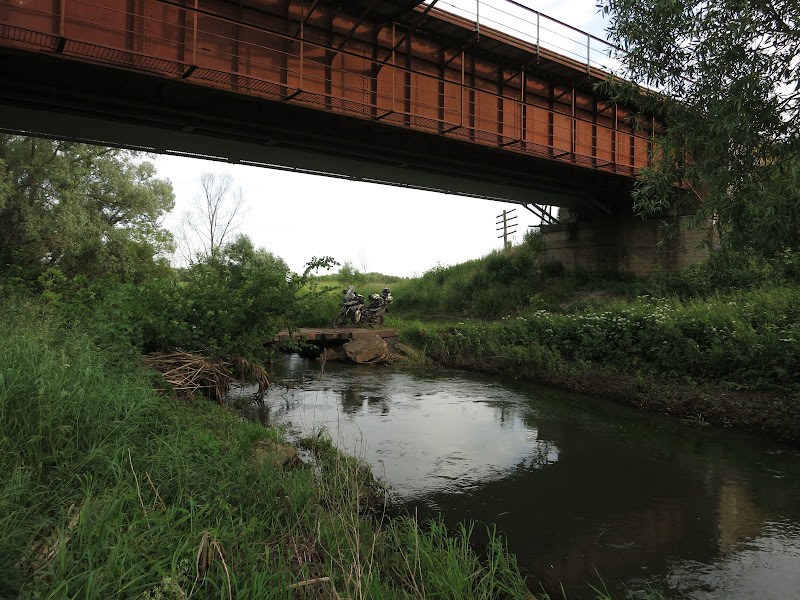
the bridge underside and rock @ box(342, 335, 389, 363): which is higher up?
the bridge underside

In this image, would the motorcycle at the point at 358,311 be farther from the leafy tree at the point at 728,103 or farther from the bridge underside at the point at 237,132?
the leafy tree at the point at 728,103

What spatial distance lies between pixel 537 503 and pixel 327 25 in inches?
495

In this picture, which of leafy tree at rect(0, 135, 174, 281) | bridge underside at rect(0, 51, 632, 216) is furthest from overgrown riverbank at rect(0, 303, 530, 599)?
leafy tree at rect(0, 135, 174, 281)

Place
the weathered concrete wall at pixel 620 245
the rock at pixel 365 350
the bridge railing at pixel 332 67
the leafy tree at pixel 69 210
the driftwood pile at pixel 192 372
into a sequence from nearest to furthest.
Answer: the driftwood pile at pixel 192 372 → the bridge railing at pixel 332 67 → the rock at pixel 365 350 → the leafy tree at pixel 69 210 → the weathered concrete wall at pixel 620 245

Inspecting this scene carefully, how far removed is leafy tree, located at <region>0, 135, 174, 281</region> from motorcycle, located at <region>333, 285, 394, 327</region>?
22.2ft

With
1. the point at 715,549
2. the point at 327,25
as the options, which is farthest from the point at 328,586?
the point at 327,25

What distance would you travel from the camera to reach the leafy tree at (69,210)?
1769 centimetres

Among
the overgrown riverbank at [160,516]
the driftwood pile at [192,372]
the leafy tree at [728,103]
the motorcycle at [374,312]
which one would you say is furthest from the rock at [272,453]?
the motorcycle at [374,312]

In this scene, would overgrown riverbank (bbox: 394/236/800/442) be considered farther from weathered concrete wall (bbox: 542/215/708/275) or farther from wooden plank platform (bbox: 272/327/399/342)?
weathered concrete wall (bbox: 542/215/708/275)

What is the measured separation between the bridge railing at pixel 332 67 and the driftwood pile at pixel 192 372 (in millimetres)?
5777

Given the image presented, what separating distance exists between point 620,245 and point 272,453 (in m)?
20.9

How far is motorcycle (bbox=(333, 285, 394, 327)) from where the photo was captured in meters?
17.9

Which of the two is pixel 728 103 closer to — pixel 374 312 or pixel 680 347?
pixel 680 347

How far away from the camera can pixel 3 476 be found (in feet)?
11.1
